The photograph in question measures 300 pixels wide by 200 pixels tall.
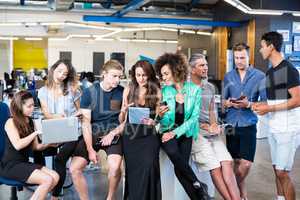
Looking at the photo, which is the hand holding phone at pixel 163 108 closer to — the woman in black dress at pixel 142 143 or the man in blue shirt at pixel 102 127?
the woman in black dress at pixel 142 143

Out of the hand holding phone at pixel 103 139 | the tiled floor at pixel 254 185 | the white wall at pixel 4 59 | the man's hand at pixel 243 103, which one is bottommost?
the tiled floor at pixel 254 185

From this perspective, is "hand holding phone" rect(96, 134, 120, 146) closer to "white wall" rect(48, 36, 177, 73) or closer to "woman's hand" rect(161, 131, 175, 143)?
"woman's hand" rect(161, 131, 175, 143)

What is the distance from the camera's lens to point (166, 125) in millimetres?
3301

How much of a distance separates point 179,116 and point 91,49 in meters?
14.6

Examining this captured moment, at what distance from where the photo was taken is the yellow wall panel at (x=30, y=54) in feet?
62.6

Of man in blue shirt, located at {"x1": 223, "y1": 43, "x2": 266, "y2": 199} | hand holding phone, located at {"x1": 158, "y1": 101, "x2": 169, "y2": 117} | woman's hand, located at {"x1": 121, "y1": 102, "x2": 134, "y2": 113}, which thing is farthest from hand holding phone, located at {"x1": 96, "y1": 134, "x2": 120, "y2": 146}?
man in blue shirt, located at {"x1": 223, "y1": 43, "x2": 266, "y2": 199}

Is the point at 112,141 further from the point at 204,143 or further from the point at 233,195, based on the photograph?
the point at 233,195

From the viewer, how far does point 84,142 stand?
3.48 meters

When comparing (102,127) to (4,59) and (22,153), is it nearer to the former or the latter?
(22,153)

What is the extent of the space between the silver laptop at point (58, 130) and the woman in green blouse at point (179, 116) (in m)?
0.73

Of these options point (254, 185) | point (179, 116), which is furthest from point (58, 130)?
point (254, 185)

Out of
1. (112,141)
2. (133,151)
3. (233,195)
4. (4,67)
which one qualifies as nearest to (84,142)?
(112,141)

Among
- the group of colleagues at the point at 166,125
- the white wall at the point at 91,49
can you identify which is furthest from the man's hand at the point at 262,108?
the white wall at the point at 91,49

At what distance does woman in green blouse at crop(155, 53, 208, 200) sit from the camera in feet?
10.6
